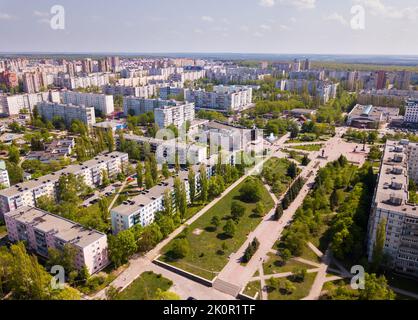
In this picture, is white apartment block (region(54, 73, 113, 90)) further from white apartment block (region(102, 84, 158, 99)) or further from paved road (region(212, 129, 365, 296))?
paved road (region(212, 129, 365, 296))

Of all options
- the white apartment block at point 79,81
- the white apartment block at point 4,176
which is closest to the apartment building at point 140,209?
the white apartment block at point 4,176

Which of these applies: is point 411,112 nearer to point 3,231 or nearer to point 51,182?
point 51,182

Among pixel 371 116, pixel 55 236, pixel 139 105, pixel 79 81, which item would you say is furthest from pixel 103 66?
pixel 55 236

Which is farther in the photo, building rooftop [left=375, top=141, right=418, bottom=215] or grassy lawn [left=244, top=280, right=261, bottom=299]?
building rooftop [left=375, top=141, right=418, bottom=215]

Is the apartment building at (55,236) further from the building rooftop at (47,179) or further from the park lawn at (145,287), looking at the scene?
the building rooftop at (47,179)

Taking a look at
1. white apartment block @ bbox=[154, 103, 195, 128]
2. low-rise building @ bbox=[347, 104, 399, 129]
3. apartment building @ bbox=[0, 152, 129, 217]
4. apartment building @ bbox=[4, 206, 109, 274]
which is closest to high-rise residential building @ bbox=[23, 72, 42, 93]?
white apartment block @ bbox=[154, 103, 195, 128]
